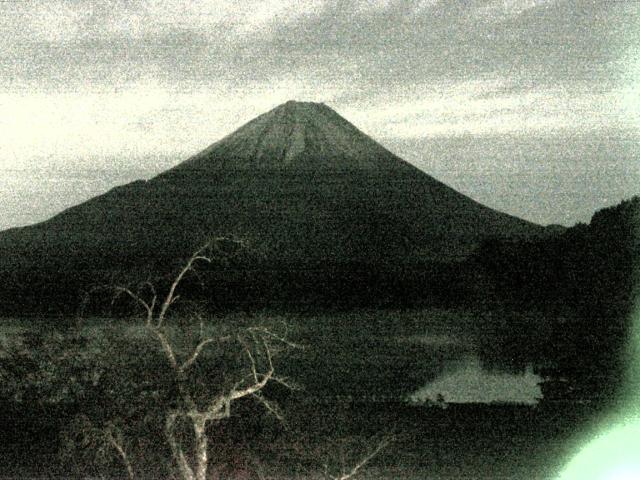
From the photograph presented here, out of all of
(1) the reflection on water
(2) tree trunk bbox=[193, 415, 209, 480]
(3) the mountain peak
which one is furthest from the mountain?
(2) tree trunk bbox=[193, 415, 209, 480]

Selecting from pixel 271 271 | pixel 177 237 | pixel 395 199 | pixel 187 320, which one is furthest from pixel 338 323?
pixel 395 199

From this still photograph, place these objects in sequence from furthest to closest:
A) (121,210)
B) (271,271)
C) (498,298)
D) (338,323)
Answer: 1. (121,210)
2. (271,271)
3. (338,323)
4. (498,298)

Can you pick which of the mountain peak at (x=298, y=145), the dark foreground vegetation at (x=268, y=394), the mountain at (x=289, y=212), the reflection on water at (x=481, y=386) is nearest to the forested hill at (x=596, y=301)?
the dark foreground vegetation at (x=268, y=394)

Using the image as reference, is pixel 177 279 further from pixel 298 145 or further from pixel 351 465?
pixel 298 145

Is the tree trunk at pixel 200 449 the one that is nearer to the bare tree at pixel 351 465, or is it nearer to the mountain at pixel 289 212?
the bare tree at pixel 351 465

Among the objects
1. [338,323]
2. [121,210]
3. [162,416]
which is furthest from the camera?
[121,210]

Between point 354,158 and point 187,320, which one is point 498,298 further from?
point 354,158

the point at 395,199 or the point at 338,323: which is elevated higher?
the point at 395,199
